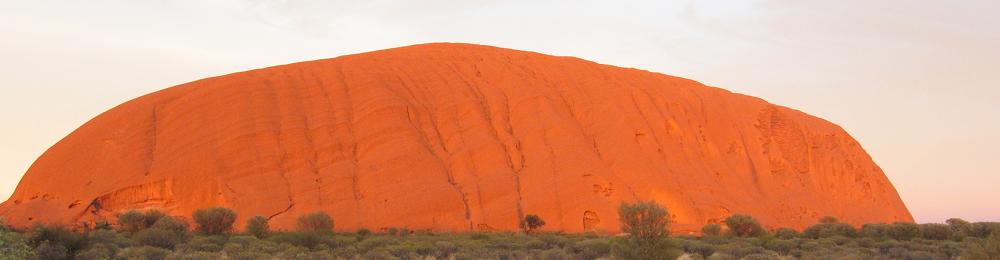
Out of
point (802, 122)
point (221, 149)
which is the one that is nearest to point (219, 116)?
point (221, 149)

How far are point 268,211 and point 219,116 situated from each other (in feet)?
30.0

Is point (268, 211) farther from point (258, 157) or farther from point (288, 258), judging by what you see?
Result: point (288, 258)

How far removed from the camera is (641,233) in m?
22.4

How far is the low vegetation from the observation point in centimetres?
2206

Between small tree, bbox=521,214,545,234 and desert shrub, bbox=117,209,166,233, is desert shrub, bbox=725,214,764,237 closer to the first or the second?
small tree, bbox=521,214,545,234

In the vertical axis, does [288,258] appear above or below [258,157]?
below

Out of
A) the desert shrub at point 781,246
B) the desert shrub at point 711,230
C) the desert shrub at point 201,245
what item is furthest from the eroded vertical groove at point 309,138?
the desert shrub at point 781,246

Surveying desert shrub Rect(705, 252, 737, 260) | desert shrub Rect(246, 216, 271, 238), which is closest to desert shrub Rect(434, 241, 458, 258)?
desert shrub Rect(705, 252, 737, 260)

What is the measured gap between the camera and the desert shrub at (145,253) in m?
22.0

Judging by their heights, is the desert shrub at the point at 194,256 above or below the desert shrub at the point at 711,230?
below

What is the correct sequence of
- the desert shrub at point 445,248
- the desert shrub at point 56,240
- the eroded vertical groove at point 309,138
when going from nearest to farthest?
the desert shrub at point 56,240
the desert shrub at point 445,248
the eroded vertical groove at point 309,138

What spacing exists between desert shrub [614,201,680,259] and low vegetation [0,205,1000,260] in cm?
3

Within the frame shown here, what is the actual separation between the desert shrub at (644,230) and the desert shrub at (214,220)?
19.8 m

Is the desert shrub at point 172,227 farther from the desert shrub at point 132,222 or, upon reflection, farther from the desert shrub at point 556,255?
the desert shrub at point 556,255
